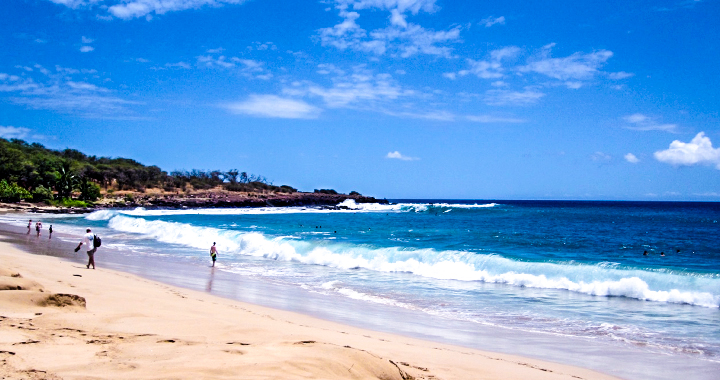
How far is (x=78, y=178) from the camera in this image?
3236 inches

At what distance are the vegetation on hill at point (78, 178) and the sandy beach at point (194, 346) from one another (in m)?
71.7

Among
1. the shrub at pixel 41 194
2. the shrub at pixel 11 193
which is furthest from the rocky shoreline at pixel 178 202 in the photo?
the shrub at pixel 41 194

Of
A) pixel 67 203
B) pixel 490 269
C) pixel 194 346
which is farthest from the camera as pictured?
pixel 67 203

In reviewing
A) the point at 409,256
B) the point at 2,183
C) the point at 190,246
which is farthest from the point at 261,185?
the point at 409,256

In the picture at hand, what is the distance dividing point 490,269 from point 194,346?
15.1 meters

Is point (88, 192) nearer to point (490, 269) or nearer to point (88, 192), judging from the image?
point (88, 192)

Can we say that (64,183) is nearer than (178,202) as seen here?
Yes

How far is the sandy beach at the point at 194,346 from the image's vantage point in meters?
4.85

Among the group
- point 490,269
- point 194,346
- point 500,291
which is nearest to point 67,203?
point 490,269

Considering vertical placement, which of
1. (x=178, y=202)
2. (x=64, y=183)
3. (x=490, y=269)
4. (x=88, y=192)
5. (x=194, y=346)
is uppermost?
(x=64, y=183)

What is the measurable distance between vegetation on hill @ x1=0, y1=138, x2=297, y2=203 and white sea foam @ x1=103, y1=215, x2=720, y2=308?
5440cm

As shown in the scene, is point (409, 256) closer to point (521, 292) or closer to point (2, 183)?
point (521, 292)

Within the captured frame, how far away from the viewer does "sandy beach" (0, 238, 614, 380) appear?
485cm

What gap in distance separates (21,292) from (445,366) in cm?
684
